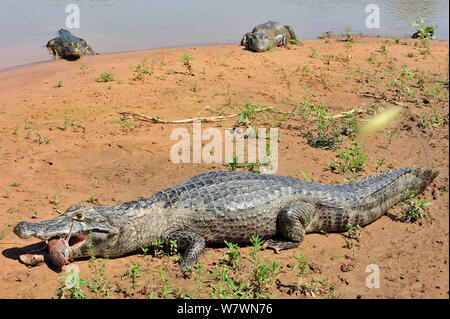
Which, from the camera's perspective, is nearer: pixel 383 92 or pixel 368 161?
pixel 368 161

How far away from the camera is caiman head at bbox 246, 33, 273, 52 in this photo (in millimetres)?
12094

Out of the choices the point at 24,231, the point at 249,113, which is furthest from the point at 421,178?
the point at 24,231

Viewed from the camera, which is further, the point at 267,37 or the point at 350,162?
the point at 267,37

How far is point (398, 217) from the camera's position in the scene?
16.8 ft

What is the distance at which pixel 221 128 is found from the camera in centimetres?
733

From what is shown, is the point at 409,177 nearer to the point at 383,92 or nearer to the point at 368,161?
the point at 368,161

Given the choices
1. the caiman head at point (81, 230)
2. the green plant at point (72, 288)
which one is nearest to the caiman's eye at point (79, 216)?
the caiman head at point (81, 230)

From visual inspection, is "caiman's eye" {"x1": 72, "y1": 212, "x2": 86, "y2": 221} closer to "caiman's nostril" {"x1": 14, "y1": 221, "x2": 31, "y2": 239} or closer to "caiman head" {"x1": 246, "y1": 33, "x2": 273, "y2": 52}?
"caiman's nostril" {"x1": 14, "y1": 221, "x2": 31, "y2": 239}

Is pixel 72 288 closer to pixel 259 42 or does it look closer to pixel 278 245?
pixel 278 245

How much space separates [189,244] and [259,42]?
8.85 meters

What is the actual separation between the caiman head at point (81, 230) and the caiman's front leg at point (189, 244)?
639 millimetres

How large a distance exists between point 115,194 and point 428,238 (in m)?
3.73
